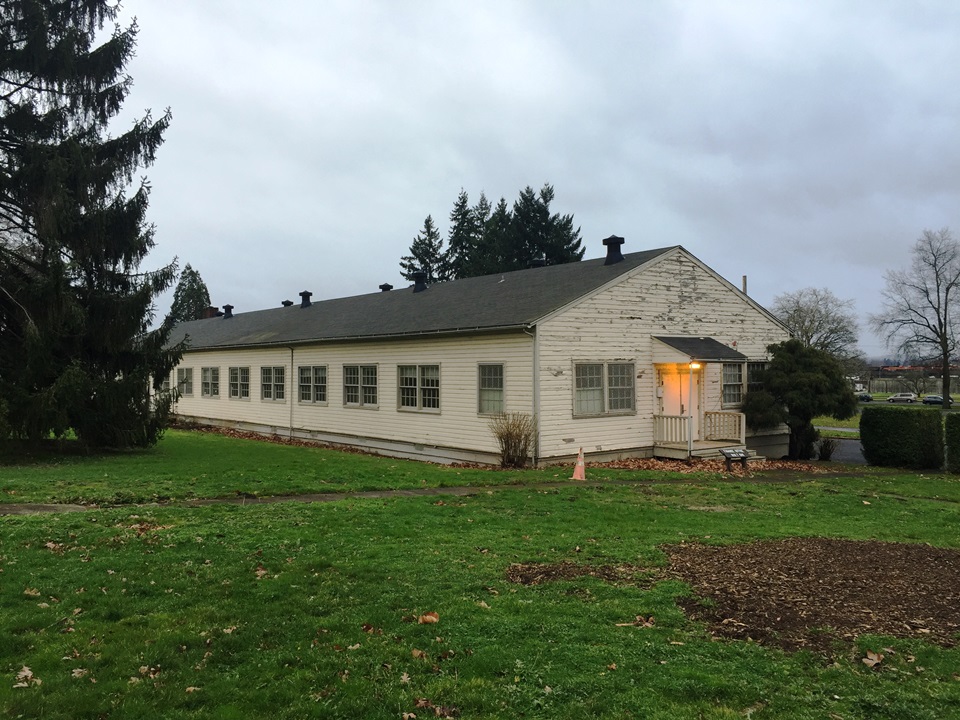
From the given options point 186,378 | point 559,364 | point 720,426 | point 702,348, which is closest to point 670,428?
point 720,426

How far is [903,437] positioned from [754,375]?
170 inches

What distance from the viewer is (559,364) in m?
17.0

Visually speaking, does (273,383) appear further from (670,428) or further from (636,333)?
(670,428)

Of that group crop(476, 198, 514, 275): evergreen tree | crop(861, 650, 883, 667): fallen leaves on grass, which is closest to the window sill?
crop(861, 650, 883, 667): fallen leaves on grass

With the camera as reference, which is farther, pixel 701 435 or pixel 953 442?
pixel 701 435

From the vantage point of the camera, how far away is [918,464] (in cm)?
1816

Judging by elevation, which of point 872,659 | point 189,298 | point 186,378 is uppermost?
point 189,298

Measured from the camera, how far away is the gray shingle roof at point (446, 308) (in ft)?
59.7

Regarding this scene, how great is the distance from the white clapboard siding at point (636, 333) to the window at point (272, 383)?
13.3 metres

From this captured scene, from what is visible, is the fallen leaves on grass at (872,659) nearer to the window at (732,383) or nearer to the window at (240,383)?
the window at (732,383)

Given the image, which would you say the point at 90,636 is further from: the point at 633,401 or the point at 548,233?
the point at 548,233

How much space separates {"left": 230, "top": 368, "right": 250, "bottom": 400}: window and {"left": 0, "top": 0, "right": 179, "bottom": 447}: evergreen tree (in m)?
9.21

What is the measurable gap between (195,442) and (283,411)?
13.2 ft

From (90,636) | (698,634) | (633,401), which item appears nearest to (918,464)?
(633,401)
